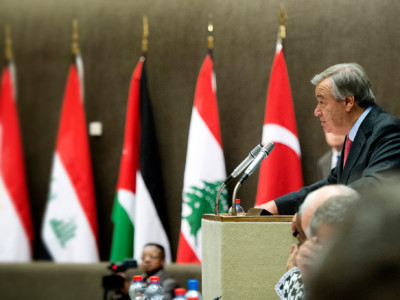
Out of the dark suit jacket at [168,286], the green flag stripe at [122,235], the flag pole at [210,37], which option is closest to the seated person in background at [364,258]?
the dark suit jacket at [168,286]

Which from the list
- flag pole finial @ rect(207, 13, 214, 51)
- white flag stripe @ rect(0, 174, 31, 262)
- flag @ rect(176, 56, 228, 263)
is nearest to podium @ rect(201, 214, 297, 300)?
flag @ rect(176, 56, 228, 263)

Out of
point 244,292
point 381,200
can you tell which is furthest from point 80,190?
point 381,200

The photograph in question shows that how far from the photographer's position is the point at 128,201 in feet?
19.2

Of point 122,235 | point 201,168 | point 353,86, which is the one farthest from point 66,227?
point 353,86

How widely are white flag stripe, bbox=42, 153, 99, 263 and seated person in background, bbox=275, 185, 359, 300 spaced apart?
4360mm

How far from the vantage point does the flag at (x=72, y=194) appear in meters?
6.00

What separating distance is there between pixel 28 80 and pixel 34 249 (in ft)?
6.47

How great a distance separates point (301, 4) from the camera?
A: 5.98 m

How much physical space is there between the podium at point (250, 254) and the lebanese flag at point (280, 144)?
2677 millimetres

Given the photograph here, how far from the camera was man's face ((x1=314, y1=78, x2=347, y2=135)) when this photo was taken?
8.21 feet

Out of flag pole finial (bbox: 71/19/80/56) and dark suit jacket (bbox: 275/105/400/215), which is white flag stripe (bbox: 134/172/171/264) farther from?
dark suit jacket (bbox: 275/105/400/215)

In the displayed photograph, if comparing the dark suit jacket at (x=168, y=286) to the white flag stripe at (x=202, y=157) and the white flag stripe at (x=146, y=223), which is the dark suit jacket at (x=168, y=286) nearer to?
the white flag stripe at (x=146, y=223)

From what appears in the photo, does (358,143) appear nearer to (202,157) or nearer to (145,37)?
(202,157)

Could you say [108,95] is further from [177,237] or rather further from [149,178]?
[177,237]
